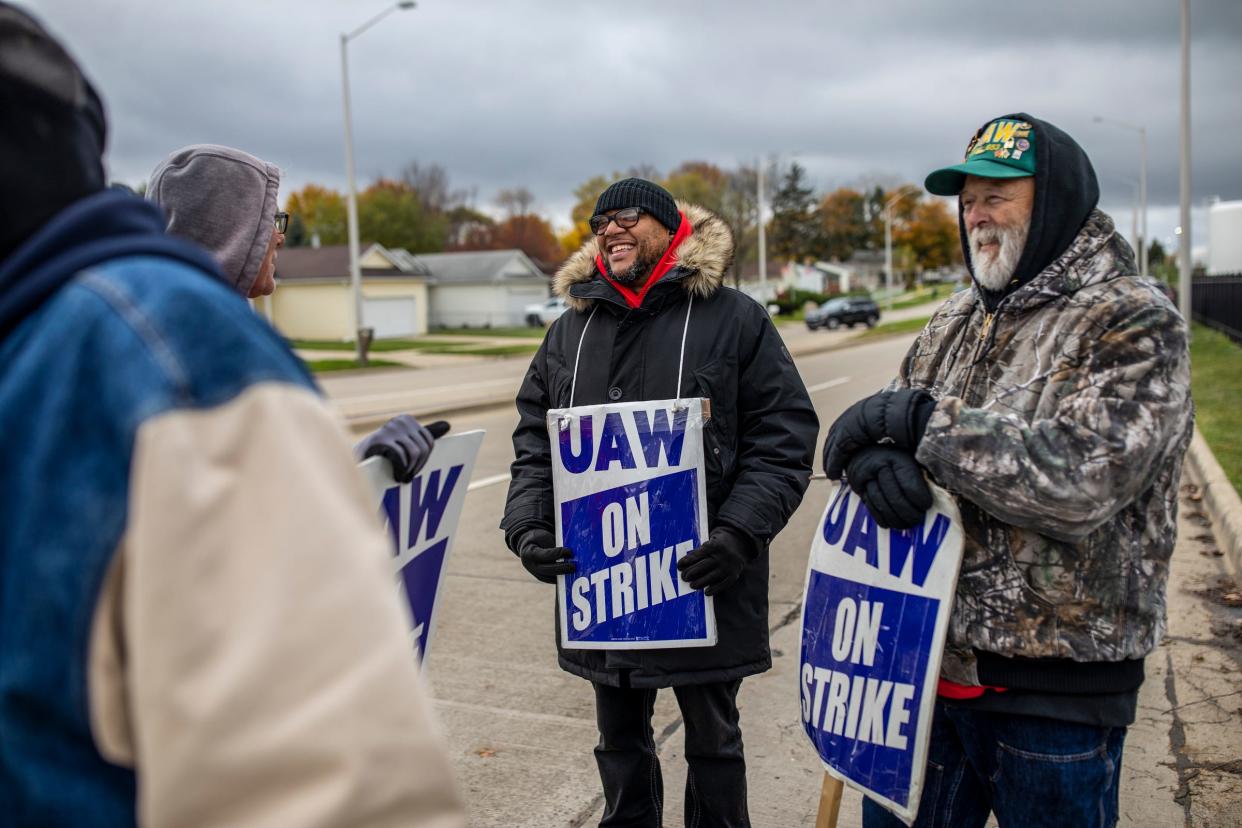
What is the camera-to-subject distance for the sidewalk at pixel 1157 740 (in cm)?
378

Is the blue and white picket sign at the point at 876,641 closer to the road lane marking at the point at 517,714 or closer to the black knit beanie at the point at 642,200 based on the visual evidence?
the black knit beanie at the point at 642,200

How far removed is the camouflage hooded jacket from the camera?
2.21m

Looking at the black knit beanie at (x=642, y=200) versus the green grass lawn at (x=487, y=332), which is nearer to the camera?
the black knit beanie at (x=642, y=200)

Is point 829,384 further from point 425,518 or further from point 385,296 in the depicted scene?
point 385,296

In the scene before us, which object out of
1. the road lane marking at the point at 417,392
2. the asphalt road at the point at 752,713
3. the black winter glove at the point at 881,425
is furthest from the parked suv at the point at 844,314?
the black winter glove at the point at 881,425

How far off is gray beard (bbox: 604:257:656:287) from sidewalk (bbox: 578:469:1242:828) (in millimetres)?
1858

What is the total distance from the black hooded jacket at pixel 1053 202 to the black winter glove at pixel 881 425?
388mm

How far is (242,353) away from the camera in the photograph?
104cm

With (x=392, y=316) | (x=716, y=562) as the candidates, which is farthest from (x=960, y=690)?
(x=392, y=316)

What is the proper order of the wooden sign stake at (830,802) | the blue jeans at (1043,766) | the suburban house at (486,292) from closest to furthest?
the blue jeans at (1043,766)
the wooden sign stake at (830,802)
the suburban house at (486,292)

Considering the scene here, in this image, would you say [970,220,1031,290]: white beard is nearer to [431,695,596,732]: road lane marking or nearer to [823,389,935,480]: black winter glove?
[823,389,935,480]: black winter glove

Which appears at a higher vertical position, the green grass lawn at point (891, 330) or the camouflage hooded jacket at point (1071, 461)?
the camouflage hooded jacket at point (1071, 461)

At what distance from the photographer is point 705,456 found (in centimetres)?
316

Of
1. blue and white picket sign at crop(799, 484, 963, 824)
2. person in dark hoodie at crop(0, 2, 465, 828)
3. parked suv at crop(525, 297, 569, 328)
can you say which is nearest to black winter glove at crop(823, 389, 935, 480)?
blue and white picket sign at crop(799, 484, 963, 824)
